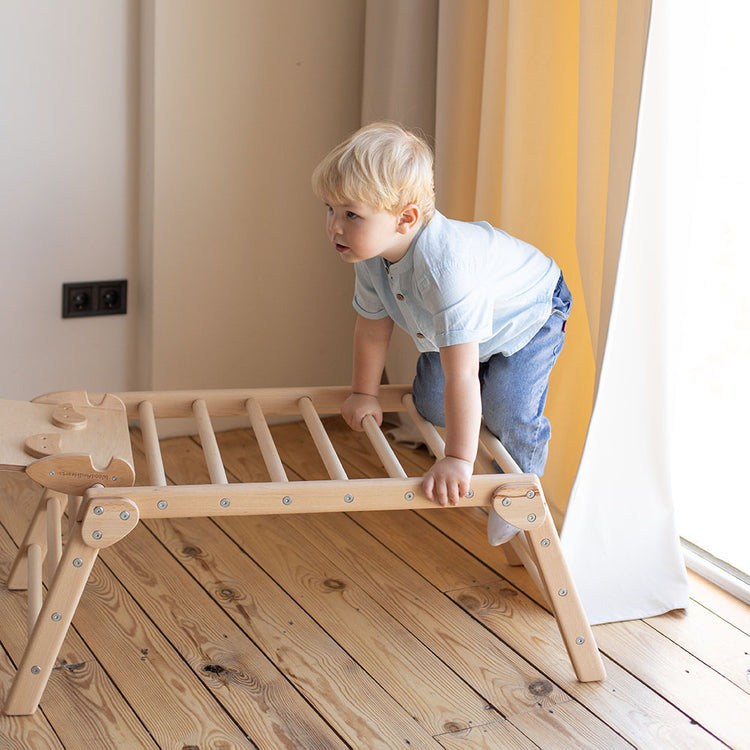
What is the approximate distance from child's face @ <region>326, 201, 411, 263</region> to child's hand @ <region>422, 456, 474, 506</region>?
320 mm

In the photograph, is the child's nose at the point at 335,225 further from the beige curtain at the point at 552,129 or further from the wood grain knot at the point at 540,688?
the wood grain knot at the point at 540,688

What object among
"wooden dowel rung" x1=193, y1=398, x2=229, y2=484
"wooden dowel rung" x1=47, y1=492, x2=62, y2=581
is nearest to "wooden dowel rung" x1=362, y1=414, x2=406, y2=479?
"wooden dowel rung" x1=193, y1=398, x2=229, y2=484

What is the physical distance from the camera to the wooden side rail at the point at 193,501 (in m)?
1.24

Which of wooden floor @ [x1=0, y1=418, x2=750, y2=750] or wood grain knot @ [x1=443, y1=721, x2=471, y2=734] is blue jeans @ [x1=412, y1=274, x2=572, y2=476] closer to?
wooden floor @ [x1=0, y1=418, x2=750, y2=750]

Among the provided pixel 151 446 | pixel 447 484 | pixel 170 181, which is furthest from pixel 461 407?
pixel 170 181

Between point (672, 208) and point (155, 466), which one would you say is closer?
point (155, 466)

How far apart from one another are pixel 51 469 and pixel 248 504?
0.26m

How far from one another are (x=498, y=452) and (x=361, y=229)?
0.42m

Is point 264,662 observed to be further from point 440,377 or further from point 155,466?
point 440,377

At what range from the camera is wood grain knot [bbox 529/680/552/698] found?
142cm

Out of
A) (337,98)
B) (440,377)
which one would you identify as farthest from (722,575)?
(337,98)

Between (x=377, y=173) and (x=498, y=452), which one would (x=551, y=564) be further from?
(x=377, y=173)

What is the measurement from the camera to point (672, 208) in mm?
1518

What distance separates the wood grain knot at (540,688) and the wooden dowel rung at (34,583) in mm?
714
